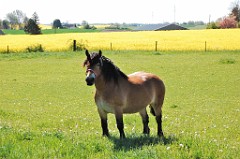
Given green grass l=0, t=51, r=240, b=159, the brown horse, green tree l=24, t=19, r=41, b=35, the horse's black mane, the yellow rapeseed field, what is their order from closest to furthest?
green grass l=0, t=51, r=240, b=159, the brown horse, the horse's black mane, the yellow rapeseed field, green tree l=24, t=19, r=41, b=35

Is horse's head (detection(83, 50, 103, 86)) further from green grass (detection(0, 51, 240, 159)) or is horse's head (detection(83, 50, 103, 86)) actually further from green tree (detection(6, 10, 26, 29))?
green tree (detection(6, 10, 26, 29))

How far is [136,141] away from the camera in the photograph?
693 cm

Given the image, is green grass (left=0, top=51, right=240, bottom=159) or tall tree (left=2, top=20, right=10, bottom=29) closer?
green grass (left=0, top=51, right=240, bottom=159)

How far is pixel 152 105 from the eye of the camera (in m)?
8.15

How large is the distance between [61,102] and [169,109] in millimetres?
4386

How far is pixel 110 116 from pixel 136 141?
195 inches

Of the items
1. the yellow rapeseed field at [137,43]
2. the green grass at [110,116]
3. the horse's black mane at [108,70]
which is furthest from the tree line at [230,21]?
the horse's black mane at [108,70]

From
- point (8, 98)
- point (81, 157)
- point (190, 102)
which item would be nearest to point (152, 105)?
point (81, 157)

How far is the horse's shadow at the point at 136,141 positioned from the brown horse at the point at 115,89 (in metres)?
0.31

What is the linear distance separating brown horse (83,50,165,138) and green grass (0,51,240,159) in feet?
1.85

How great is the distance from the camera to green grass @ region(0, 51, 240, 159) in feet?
20.3

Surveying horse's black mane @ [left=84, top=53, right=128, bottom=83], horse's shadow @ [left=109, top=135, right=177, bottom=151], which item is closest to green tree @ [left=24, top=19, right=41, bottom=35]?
horse's black mane @ [left=84, top=53, right=128, bottom=83]

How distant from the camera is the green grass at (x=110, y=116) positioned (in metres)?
6.18

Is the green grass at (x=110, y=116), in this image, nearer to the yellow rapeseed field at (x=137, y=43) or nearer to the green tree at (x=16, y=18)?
the yellow rapeseed field at (x=137, y=43)
